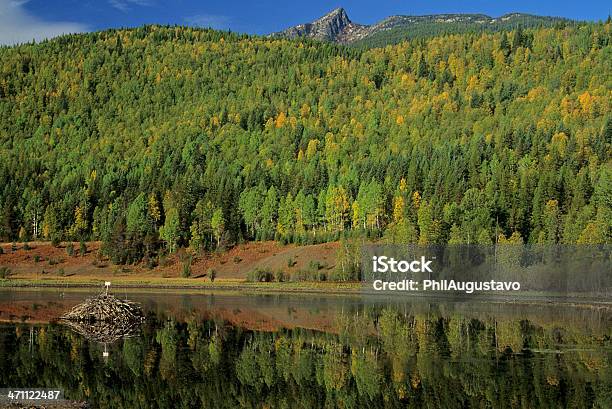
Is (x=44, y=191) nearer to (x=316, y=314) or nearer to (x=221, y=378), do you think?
(x=316, y=314)

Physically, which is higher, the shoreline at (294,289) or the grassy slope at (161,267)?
the grassy slope at (161,267)

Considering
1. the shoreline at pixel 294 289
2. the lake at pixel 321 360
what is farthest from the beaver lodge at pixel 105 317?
the shoreline at pixel 294 289

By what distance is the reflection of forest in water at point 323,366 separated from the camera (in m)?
35.4

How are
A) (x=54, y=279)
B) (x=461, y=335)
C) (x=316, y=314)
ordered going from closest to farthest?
(x=461, y=335) < (x=316, y=314) < (x=54, y=279)

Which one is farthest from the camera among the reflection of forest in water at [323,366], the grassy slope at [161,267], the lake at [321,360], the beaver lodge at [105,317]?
the grassy slope at [161,267]

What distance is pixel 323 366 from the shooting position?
1666 inches

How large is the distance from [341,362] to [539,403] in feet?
41.1

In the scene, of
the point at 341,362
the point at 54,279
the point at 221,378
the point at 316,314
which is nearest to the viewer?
the point at 221,378

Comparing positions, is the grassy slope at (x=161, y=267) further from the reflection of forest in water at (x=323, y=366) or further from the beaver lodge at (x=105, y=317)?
the reflection of forest in water at (x=323, y=366)

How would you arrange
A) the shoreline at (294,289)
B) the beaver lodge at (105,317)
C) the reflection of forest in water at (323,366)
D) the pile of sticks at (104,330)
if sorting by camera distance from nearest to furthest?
the reflection of forest in water at (323,366), the pile of sticks at (104,330), the beaver lodge at (105,317), the shoreline at (294,289)

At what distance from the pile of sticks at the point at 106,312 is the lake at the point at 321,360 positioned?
243 cm

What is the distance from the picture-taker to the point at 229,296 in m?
97.1

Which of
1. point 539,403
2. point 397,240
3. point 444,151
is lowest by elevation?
point 539,403

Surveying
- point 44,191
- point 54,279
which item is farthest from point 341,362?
point 44,191
